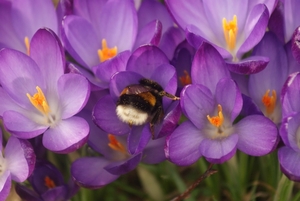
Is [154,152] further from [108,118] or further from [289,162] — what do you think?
[289,162]

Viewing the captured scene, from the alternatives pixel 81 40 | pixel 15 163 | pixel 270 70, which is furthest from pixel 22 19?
pixel 270 70

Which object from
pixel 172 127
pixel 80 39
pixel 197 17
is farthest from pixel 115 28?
pixel 172 127

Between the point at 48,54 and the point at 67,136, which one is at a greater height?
the point at 48,54

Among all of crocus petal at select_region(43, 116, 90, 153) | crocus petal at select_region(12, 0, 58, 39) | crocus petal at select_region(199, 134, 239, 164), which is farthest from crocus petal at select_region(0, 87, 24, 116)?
crocus petal at select_region(199, 134, 239, 164)

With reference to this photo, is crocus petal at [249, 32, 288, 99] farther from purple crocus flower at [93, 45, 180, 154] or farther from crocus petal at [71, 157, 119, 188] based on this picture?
crocus petal at [71, 157, 119, 188]

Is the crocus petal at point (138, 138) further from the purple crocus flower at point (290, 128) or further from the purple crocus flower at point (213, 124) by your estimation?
the purple crocus flower at point (290, 128)

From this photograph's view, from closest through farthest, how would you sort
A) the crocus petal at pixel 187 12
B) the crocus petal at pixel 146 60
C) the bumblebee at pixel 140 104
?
the bumblebee at pixel 140 104 < the crocus petal at pixel 146 60 < the crocus petal at pixel 187 12

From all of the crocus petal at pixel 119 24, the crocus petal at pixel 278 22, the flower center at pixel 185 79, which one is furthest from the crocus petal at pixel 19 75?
the crocus petal at pixel 278 22
